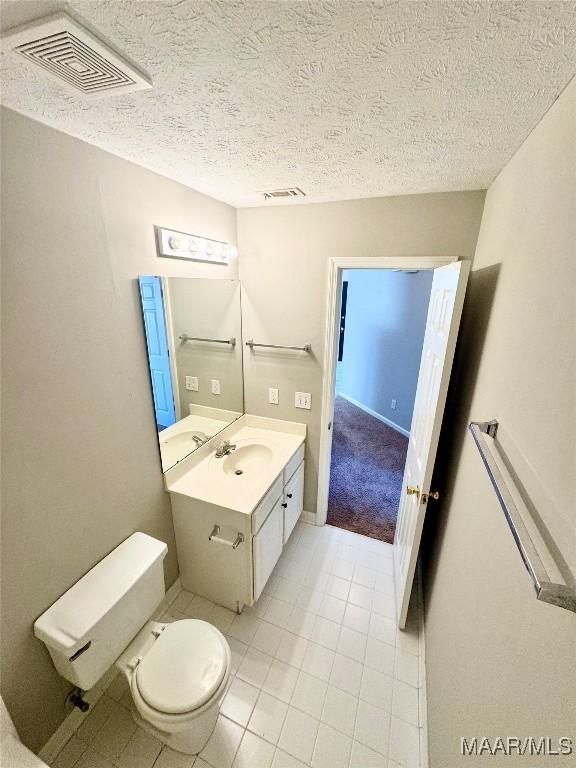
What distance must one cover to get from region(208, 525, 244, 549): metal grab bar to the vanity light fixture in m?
1.47

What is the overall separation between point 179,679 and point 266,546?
0.69 metres

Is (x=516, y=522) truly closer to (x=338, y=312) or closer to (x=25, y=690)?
(x=338, y=312)

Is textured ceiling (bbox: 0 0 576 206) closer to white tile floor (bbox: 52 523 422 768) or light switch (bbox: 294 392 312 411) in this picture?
light switch (bbox: 294 392 312 411)

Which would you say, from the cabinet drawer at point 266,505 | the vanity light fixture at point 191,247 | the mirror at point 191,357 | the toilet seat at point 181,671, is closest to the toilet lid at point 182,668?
the toilet seat at point 181,671

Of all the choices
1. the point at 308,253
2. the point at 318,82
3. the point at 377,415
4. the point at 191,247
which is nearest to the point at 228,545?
the point at 191,247

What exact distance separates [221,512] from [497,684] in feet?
4.03

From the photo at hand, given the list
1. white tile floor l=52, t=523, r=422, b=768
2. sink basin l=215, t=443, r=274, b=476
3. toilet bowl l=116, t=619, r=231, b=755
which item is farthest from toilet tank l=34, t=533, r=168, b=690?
sink basin l=215, t=443, r=274, b=476

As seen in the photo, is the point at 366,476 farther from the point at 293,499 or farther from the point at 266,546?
the point at 266,546

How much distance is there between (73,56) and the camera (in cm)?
64

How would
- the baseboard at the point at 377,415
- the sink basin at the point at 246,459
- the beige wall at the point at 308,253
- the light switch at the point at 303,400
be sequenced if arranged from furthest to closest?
the baseboard at the point at 377,415 → the light switch at the point at 303,400 → the sink basin at the point at 246,459 → the beige wall at the point at 308,253

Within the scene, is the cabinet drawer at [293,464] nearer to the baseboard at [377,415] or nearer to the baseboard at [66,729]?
the baseboard at [66,729]

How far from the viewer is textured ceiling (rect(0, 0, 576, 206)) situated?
543 millimetres

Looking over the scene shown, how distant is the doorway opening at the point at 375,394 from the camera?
2766 mm

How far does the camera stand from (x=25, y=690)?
1.12 meters
